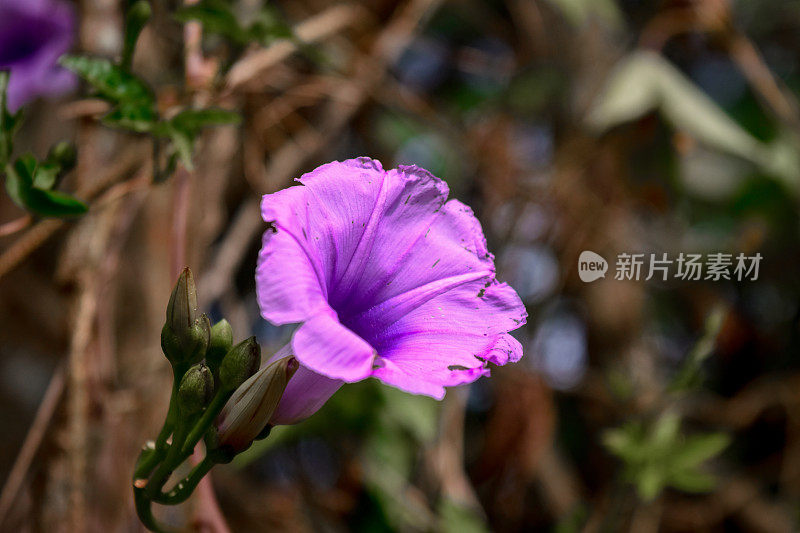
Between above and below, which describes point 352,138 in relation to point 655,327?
above

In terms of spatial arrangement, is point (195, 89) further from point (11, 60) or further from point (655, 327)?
point (655, 327)

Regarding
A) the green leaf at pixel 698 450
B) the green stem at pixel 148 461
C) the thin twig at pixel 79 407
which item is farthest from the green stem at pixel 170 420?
the green leaf at pixel 698 450

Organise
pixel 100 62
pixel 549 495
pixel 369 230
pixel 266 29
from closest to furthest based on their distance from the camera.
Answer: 1. pixel 369 230
2. pixel 100 62
3. pixel 266 29
4. pixel 549 495

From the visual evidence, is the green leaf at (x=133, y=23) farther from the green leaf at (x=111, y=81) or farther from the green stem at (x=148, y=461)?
the green stem at (x=148, y=461)

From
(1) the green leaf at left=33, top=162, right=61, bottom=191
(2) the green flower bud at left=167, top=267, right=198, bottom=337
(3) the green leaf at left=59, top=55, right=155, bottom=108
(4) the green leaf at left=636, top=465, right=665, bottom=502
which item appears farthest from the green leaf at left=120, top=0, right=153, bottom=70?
(4) the green leaf at left=636, top=465, right=665, bottom=502

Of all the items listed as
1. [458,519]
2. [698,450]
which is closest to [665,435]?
[698,450]

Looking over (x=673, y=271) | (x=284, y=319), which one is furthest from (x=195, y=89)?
(x=673, y=271)
